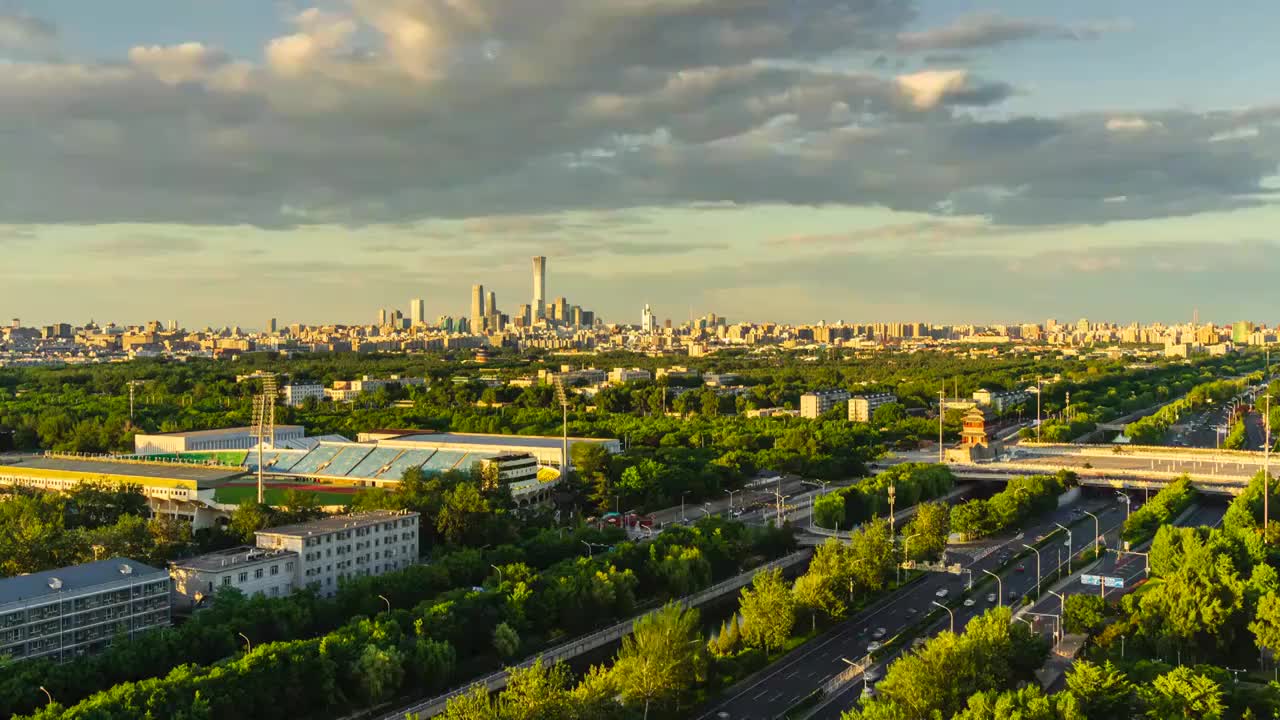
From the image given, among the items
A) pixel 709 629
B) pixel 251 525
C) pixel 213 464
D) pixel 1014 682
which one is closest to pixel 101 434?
pixel 213 464

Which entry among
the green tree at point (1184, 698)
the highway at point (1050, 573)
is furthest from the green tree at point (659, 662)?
the green tree at point (1184, 698)

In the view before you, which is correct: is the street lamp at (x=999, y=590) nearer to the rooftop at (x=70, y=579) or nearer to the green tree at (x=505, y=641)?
the green tree at (x=505, y=641)

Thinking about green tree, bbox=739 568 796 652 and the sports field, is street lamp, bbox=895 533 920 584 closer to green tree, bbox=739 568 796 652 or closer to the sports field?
green tree, bbox=739 568 796 652

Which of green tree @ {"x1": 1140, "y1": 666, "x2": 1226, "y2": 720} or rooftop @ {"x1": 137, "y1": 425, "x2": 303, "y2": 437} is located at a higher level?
rooftop @ {"x1": 137, "y1": 425, "x2": 303, "y2": 437}

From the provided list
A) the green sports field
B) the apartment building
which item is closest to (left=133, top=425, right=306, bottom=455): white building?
the green sports field

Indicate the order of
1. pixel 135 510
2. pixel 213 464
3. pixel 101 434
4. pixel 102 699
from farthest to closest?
pixel 101 434 < pixel 213 464 < pixel 135 510 < pixel 102 699

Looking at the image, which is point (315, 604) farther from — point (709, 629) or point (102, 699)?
point (709, 629)

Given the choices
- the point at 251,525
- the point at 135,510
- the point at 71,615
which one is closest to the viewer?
the point at 71,615
